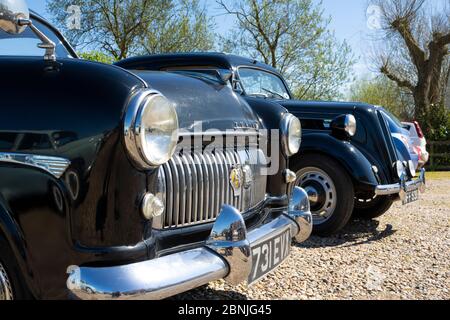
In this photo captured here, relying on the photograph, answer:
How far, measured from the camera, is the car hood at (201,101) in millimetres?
2380

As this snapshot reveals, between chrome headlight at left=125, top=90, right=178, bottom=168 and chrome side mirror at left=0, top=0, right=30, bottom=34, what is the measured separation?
1.81 ft

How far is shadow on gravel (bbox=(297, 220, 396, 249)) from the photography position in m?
4.60

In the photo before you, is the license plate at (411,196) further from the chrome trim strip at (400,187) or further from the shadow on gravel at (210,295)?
the shadow on gravel at (210,295)

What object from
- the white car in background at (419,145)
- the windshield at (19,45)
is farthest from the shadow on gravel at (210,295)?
the white car in background at (419,145)

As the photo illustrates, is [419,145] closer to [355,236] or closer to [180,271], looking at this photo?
[355,236]

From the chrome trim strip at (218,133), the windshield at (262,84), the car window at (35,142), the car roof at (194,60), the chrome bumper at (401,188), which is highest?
the car roof at (194,60)

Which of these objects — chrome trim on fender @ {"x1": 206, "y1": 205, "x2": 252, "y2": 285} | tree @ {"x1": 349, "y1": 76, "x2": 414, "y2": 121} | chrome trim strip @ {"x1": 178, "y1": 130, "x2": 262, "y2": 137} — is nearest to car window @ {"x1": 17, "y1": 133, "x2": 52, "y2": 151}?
chrome trim strip @ {"x1": 178, "y1": 130, "x2": 262, "y2": 137}

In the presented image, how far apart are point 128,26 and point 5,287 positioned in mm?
16689

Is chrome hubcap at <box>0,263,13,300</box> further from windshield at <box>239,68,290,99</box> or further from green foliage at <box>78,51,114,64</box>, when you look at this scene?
green foliage at <box>78,51,114,64</box>

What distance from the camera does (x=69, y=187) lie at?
178 centimetres

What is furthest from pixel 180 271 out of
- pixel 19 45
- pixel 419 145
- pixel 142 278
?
pixel 419 145

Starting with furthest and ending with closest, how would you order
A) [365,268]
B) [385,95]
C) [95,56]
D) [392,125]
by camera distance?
1. [385,95]
2. [95,56]
3. [392,125]
4. [365,268]
